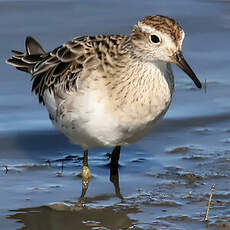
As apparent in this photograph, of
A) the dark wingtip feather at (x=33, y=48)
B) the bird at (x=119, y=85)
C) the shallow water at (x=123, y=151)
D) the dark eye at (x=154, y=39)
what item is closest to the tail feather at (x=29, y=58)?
the dark wingtip feather at (x=33, y=48)

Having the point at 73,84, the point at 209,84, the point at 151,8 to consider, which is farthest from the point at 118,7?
the point at 73,84

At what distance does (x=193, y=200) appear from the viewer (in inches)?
368

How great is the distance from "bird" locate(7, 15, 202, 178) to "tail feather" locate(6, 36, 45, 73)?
123 cm

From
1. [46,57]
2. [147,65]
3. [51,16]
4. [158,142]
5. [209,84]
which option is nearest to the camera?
[147,65]

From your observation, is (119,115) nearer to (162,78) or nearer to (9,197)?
(162,78)

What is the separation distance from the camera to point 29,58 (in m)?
11.0

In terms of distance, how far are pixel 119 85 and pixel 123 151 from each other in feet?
6.64

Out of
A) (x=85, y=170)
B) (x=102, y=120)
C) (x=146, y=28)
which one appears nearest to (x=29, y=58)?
(x=85, y=170)

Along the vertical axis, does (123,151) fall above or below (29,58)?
below

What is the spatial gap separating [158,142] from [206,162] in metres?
1.00

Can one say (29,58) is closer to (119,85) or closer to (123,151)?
(123,151)

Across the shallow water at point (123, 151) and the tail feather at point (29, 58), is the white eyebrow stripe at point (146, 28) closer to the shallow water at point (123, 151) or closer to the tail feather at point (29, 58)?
the shallow water at point (123, 151)

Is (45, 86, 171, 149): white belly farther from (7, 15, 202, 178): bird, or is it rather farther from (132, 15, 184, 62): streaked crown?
(132, 15, 184, 62): streaked crown

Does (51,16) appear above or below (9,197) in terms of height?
above
